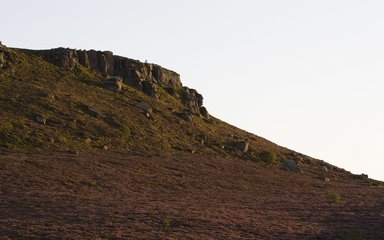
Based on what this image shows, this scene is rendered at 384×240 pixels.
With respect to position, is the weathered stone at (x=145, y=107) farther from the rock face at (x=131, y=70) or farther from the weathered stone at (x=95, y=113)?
the weathered stone at (x=95, y=113)

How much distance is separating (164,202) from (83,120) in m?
29.6

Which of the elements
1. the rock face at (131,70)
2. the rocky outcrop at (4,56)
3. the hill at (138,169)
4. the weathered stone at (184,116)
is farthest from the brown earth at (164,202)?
the rock face at (131,70)

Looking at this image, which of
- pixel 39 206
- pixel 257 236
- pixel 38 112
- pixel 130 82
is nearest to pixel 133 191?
pixel 39 206

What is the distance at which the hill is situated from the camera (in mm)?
26594

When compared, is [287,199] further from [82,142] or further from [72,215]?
[82,142]

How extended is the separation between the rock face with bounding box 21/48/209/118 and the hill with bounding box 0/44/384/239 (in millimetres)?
215

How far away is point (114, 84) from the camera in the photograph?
81000mm

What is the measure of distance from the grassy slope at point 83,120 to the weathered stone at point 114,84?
1219 mm

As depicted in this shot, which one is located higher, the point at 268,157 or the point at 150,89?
the point at 150,89

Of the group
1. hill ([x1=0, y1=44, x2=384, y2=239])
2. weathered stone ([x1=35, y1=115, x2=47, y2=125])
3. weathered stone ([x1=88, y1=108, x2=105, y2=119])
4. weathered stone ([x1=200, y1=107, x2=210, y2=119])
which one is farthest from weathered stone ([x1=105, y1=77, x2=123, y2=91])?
weathered stone ([x1=35, y1=115, x2=47, y2=125])

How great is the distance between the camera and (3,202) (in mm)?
30594

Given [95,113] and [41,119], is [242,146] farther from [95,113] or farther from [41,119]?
[41,119]

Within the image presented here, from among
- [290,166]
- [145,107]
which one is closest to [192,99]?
[145,107]

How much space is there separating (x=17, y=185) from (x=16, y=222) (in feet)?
38.2
